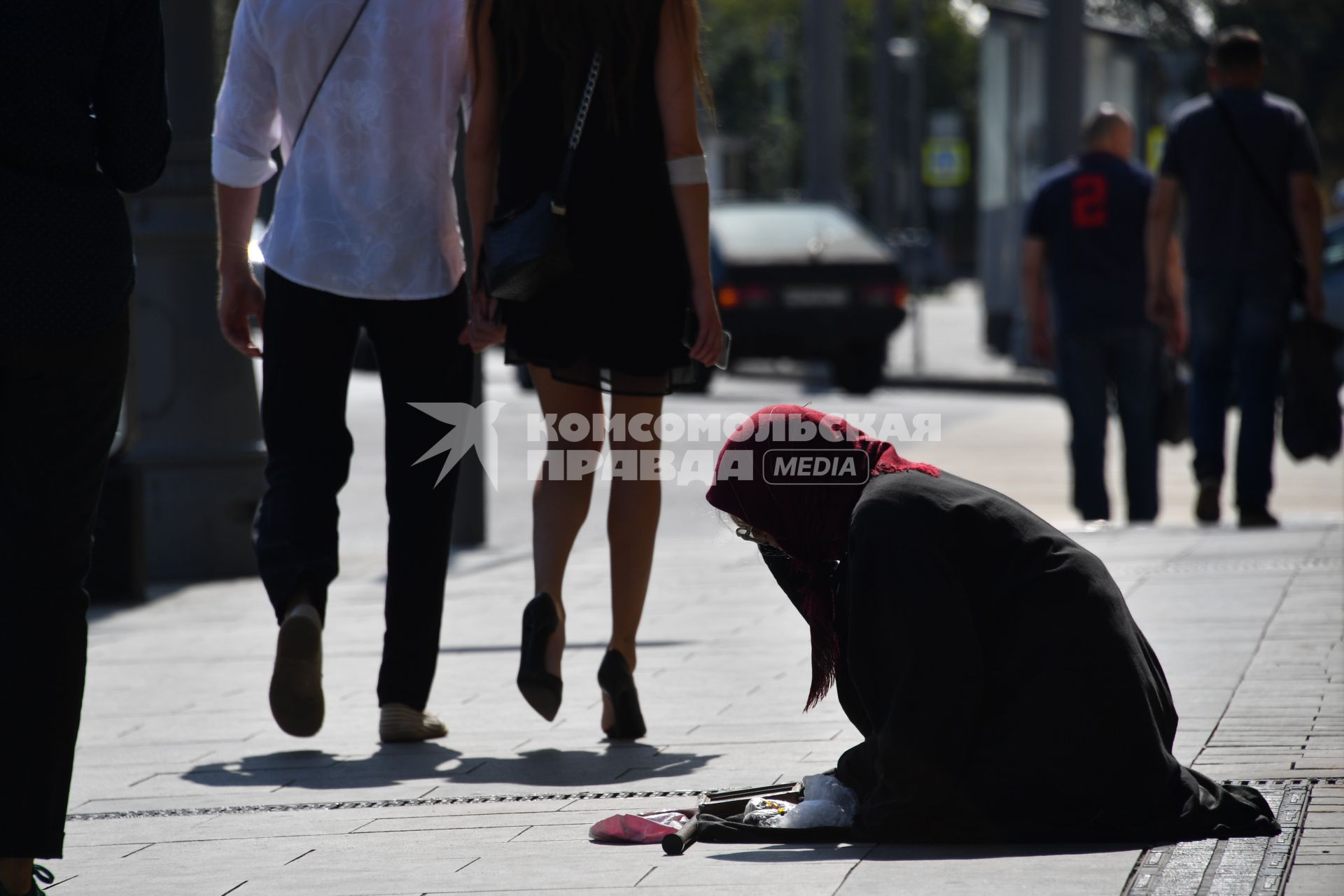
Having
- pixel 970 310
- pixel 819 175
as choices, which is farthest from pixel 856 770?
pixel 970 310

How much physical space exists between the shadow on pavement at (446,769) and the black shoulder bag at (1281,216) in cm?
456

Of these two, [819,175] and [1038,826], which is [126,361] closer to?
[1038,826]

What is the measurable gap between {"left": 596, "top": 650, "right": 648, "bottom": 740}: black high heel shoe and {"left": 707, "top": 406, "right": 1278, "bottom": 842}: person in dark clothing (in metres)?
1.09

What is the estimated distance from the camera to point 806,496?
353 centimetres

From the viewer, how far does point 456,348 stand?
4688 millimetres

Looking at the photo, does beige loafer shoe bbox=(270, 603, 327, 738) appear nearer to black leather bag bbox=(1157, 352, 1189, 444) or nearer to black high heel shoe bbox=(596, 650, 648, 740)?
black high heel shoe bbox=(596, 650, 648, 740)

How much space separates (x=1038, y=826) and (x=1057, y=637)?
301mm

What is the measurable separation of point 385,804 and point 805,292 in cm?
Result: 1475

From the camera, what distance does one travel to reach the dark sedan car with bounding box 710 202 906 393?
18484mm

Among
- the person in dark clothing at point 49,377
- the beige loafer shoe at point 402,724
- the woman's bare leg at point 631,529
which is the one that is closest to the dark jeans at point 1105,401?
the woman's bare leg at point 631,529

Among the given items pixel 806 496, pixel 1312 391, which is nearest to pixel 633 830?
pixel 806 496

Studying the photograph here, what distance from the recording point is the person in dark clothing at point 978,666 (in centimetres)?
336

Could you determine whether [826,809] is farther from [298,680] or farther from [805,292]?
[805,292]

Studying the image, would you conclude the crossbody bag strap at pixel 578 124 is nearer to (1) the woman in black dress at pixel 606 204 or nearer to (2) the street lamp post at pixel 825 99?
(1) the woman in black dress at pixel 606 204
